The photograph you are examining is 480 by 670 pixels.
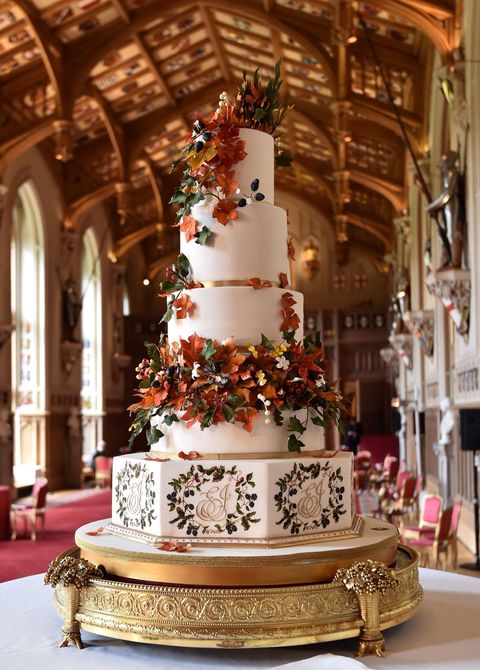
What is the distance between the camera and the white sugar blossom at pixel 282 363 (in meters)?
3.87

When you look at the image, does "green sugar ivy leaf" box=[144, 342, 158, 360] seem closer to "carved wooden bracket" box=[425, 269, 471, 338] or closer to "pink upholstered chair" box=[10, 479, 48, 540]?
"carved wooden bracket" box=[425, 269, 471, 338]

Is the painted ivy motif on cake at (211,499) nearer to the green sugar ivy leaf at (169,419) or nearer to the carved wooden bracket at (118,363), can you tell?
the green sugar ivy leaf at (169,419)

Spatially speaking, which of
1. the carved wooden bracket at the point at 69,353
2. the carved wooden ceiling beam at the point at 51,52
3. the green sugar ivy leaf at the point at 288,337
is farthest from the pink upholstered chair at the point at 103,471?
the green sugar ivy leaf at the point at 288,337

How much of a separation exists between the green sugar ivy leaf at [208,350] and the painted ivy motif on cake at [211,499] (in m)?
0.53

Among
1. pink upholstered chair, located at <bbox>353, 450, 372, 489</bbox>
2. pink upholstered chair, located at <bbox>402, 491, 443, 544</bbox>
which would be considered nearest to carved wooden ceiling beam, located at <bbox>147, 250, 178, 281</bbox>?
pink upholstered chair, located at <bbox>353, 450, 372, 489</bbox>

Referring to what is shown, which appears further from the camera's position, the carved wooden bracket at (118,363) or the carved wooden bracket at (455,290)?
the carved wooden bracket at (118,363)

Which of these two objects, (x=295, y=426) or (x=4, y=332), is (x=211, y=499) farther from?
(x=4, y=332)

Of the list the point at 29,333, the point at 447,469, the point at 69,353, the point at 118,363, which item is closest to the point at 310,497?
the point at 447,469

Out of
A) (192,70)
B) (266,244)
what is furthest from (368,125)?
(266,244)

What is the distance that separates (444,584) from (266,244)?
2061 millimetres

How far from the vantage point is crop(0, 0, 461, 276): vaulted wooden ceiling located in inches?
522

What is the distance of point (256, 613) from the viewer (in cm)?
325

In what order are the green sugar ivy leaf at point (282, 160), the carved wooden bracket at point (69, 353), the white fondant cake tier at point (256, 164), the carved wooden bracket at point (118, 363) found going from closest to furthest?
the white fondant cake tier at point (256, 164) < the green sugar ivy leaf at point (282, 160) < the carved wooden bracket at point (69, 353) < the carved wooden bracket at point (118, 363)

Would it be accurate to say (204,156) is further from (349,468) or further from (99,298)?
(99,298)
